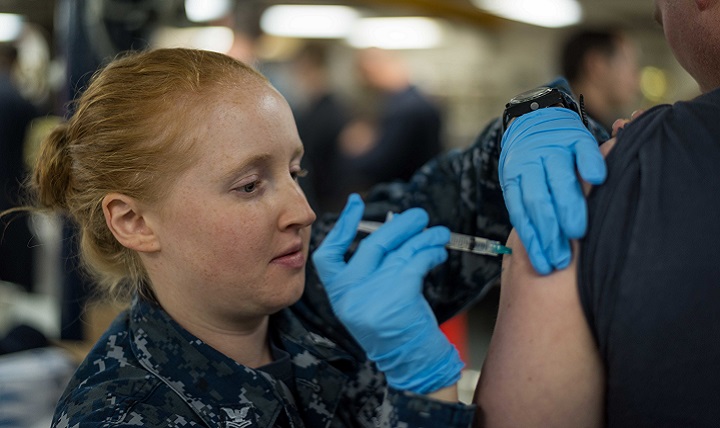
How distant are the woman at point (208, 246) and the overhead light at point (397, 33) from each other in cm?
852

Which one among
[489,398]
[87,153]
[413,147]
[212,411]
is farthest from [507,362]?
[413,147]

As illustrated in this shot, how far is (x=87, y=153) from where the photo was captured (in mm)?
1380

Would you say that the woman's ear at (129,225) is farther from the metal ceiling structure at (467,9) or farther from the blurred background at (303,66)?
the metal ceiling structure at (467,9)

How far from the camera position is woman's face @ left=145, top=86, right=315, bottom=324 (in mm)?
1303

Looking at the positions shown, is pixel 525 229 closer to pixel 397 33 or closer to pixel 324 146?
pixel 324 146

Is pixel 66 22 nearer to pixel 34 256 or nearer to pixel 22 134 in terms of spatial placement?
pixel 22 134

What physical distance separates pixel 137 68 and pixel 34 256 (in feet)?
15.5

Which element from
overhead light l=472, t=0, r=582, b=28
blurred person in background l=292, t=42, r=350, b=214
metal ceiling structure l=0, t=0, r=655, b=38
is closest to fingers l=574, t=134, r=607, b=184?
blurred person in background l=292, t=42, r=350, b=214

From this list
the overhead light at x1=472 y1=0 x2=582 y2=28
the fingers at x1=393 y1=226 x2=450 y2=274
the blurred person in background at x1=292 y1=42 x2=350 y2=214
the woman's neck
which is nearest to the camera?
the fingers at x1=393 y1=226 x2=450 y2=274

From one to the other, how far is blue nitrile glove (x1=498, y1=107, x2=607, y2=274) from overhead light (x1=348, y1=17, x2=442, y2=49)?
8703 mm

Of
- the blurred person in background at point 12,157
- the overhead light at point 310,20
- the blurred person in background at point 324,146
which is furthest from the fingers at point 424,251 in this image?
the overhead light at point 310,20

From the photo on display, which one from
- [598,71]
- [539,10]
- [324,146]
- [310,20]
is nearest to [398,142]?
[324,146]

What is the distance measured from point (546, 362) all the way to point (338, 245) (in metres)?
0.46

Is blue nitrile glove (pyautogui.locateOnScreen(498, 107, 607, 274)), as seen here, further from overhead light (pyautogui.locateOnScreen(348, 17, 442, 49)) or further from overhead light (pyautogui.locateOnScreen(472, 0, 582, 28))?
overhead light (pyautogui.locateOnScreen(348, 17, 442, 49))
